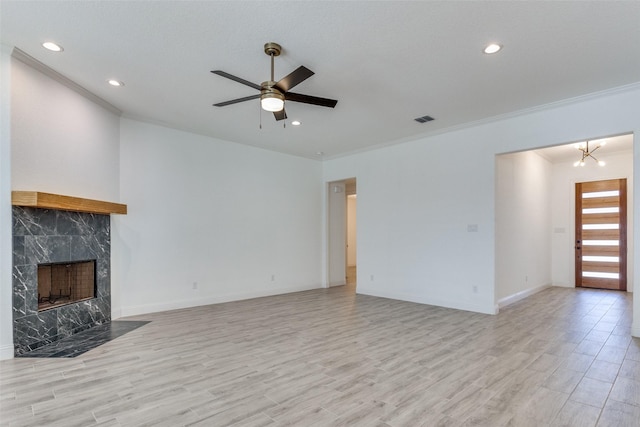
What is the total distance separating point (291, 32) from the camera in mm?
2834

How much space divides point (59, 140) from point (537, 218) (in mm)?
8587

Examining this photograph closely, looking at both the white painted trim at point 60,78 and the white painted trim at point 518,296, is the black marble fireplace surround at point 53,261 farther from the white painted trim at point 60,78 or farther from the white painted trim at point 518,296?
the white painted trim at point 518,296

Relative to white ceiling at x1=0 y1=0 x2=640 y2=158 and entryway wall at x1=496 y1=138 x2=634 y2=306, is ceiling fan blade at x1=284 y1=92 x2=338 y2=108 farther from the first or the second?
entryway wall at x1=496 y1=138 x2=634 y2=306

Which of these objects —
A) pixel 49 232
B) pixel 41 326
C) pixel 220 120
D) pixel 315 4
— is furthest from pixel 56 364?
pixel 315 4

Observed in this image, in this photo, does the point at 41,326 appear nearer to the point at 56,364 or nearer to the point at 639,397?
the point at 56,364

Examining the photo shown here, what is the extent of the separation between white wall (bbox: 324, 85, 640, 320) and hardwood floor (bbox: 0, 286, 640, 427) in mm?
930

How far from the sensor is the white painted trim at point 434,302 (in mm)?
5137

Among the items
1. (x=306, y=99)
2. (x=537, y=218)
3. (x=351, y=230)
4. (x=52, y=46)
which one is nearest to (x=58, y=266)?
(x=52, y=46)

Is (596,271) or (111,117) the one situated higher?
(111,117)

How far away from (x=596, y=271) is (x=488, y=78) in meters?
6.36

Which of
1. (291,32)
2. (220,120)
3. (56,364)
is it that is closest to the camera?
(291,32)

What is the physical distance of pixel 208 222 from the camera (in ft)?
19.3

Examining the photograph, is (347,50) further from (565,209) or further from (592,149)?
(565,209)

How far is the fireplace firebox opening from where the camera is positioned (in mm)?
3803
